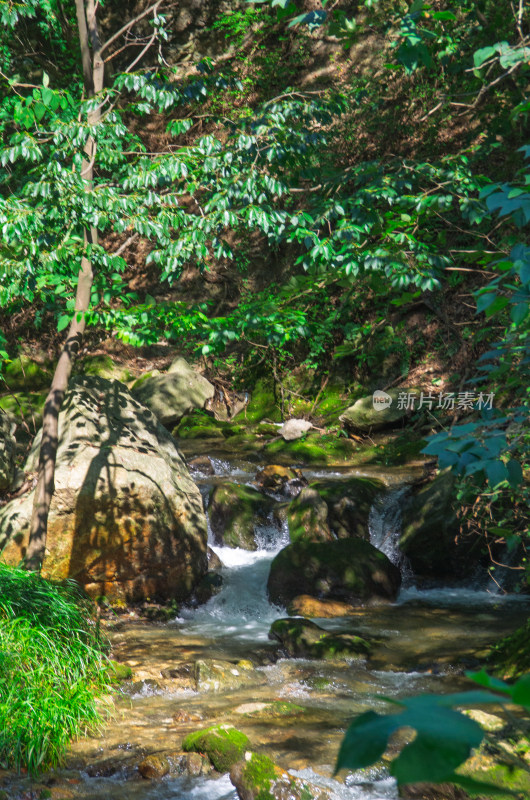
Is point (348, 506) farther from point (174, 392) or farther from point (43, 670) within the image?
point (174, 392)

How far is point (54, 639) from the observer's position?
405cm

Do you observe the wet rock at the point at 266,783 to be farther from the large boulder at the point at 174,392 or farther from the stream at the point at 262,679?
the large boulder at the point at 174,392

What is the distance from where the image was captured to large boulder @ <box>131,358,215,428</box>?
11961 mm

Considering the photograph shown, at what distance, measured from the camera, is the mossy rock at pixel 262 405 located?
499 inches

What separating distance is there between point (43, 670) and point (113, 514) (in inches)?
93.5

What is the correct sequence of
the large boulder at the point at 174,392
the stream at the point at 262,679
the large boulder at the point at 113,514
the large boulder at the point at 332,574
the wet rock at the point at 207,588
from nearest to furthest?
1. the stream at the point at 262,679
2. the large boulder at the point at 113,514
3. the wet rock at the point at 207,588
4. the large boulder at the point at 332,574
5. the large boulder at the point at 174,392

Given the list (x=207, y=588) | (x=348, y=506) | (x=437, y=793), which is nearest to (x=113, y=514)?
(x=207, y=588)

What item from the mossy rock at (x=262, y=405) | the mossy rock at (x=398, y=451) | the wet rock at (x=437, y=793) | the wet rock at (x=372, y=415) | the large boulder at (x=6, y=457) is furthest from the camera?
the mossy rock at (x=262, y=405)

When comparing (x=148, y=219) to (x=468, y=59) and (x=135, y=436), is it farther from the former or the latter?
(x=468, y=59)

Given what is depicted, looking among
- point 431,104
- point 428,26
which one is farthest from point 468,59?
point 431,104

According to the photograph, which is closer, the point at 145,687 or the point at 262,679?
the point at 145,687

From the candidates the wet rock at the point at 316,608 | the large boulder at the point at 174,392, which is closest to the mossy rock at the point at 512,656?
the wet rock at the point at 316,608

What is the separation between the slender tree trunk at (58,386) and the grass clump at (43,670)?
1.04 feet

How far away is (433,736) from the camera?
0.52 meters
